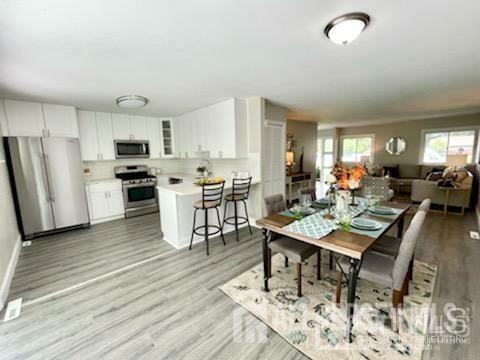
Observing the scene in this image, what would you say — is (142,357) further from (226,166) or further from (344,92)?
(344,92)

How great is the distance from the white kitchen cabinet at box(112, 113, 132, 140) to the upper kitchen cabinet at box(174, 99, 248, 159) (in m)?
1.30

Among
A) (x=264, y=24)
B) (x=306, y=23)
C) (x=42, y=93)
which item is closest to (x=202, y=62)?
(x=264, y=24)

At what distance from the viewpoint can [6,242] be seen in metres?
2.81

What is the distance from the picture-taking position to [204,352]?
5.41 ft

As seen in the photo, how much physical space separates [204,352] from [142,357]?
0.47m

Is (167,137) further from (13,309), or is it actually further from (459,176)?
(459,176)

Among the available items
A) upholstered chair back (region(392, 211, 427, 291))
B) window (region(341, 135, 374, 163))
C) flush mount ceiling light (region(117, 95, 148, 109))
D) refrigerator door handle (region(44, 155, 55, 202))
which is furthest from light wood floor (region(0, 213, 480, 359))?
window (region(341, 135, 374, 163))

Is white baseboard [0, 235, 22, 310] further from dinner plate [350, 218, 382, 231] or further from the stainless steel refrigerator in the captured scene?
dinner plate [350, 218, 382, 231]

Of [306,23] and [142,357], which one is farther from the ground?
[306,23]

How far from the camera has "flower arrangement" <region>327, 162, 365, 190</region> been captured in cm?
213

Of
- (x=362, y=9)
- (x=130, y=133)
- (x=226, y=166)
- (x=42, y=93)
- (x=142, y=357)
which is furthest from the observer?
(x=130, y=133)

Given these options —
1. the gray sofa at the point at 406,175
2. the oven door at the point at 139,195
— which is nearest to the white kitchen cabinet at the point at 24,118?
the oven door at the point at 139,195

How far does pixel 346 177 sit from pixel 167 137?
507 cm

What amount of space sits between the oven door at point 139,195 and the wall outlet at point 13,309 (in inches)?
111
